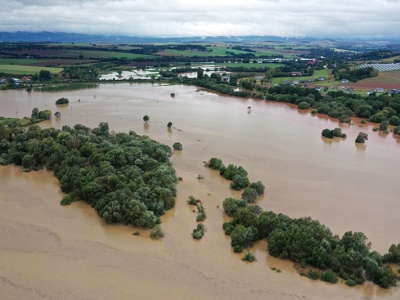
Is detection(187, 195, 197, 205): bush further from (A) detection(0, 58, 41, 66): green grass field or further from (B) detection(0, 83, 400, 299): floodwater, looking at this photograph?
(A) detection(0, 58, 41, 66): green grass field

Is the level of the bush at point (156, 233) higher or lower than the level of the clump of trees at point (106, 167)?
lower

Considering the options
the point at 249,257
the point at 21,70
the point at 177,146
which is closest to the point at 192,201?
the point at 249,257

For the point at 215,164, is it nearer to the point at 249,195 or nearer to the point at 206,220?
the point at 249,195

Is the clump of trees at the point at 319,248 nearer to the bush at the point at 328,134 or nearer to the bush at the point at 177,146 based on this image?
the bush at the point at 177,146

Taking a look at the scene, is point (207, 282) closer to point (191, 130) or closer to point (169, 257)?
point (169, 257)

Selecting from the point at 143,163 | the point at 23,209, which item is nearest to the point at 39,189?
the point at 23,209

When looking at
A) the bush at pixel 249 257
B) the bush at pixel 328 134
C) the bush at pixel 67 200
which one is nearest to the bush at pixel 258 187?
the bush at pixel 249 257
